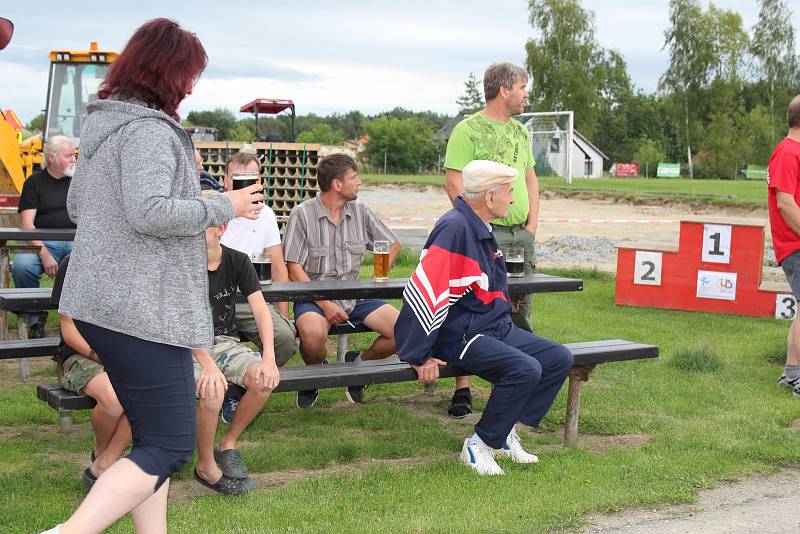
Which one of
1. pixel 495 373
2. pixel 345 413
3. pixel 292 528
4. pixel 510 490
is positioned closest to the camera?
pixel 292 528

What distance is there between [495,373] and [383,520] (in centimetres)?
104

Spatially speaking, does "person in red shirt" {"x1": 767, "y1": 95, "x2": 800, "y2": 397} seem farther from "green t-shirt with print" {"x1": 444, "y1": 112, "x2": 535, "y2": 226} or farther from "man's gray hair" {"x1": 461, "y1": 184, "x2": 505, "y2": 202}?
"man's gray hair" {"x1": 461, "y1": 184, "x2": 505, "y2": 202}

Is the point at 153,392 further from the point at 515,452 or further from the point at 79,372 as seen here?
the point at 515,452

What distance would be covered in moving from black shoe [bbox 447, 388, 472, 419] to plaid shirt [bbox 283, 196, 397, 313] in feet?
2.67

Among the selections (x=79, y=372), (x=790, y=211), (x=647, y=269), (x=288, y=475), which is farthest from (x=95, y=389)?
(x=647, y=269)

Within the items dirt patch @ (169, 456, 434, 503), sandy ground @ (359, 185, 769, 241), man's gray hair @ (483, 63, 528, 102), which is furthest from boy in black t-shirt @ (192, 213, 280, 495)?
sandy ground @ (359, 185, 769, 241)

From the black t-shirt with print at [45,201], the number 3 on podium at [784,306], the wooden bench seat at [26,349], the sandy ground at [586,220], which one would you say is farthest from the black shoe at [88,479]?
the sandy ground at [586,220]

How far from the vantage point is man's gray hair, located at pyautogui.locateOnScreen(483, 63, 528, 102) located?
5.87m

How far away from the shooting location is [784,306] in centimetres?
872

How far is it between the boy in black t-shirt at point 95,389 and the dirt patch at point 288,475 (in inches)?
12.7

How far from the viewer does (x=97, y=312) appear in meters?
2.68

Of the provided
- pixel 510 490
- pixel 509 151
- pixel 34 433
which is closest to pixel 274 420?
pixel 34 433

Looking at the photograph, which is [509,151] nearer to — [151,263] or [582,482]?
[582,482]

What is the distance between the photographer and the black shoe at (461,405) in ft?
18.4
